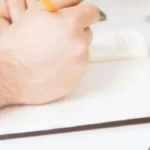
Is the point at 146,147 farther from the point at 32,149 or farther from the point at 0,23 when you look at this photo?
the point at 0,23

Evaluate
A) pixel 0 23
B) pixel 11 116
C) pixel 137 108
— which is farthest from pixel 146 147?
pixel 0 23

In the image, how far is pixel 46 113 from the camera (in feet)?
1.33

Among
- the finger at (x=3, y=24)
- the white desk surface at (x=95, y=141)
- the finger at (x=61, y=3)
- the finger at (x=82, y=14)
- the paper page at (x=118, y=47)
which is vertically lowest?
the white desk surface at (x=95, y=141)

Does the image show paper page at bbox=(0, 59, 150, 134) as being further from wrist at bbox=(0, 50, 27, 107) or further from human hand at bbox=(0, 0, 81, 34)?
human hand at bbox=(0, 0, 81, 34)

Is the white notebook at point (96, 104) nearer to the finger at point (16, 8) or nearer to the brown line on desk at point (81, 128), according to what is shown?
the brown line on desk at point (81, 128)

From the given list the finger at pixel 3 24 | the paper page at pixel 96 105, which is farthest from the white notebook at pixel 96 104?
the finger at pixel 3 24

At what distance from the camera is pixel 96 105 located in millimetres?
410

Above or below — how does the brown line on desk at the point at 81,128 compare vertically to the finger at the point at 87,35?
below

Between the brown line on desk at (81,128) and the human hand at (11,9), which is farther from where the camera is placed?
the human hand at (11,9)

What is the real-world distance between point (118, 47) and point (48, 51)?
0.44ft

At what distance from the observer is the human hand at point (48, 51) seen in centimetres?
40

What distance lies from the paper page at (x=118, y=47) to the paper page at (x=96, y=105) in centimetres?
Answer: 2

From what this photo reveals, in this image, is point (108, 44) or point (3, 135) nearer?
point (3, 135)

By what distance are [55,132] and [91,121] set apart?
0.12 feet
